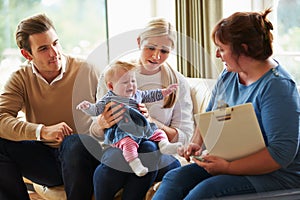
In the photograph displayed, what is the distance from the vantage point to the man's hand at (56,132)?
2.32 meters

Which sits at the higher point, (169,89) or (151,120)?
(169,89)

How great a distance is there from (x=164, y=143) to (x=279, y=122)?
607 millimetres

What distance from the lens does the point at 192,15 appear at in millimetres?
3639

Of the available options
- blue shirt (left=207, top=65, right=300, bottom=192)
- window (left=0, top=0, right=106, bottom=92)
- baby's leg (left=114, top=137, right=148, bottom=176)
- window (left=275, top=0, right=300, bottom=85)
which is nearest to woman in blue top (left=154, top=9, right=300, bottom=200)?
blue shirt (left=207, top=65, right=300, bottom=192)

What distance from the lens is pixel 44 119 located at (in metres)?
2.50

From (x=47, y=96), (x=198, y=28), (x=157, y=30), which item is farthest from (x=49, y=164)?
(x=198, y=28)

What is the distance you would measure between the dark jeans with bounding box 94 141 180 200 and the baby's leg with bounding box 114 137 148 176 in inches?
1.4

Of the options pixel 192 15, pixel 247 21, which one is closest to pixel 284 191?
pixel 247 21

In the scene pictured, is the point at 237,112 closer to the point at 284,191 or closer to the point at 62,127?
the point at 284,191

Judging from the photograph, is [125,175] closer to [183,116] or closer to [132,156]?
[132,156]

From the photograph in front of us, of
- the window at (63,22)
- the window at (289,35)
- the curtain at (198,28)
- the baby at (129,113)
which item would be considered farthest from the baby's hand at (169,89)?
the window at (63,22)

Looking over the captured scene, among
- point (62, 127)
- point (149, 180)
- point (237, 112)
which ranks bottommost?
point (149, 180)

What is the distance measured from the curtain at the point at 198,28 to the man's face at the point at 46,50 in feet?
3.09

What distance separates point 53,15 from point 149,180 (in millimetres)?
2237
